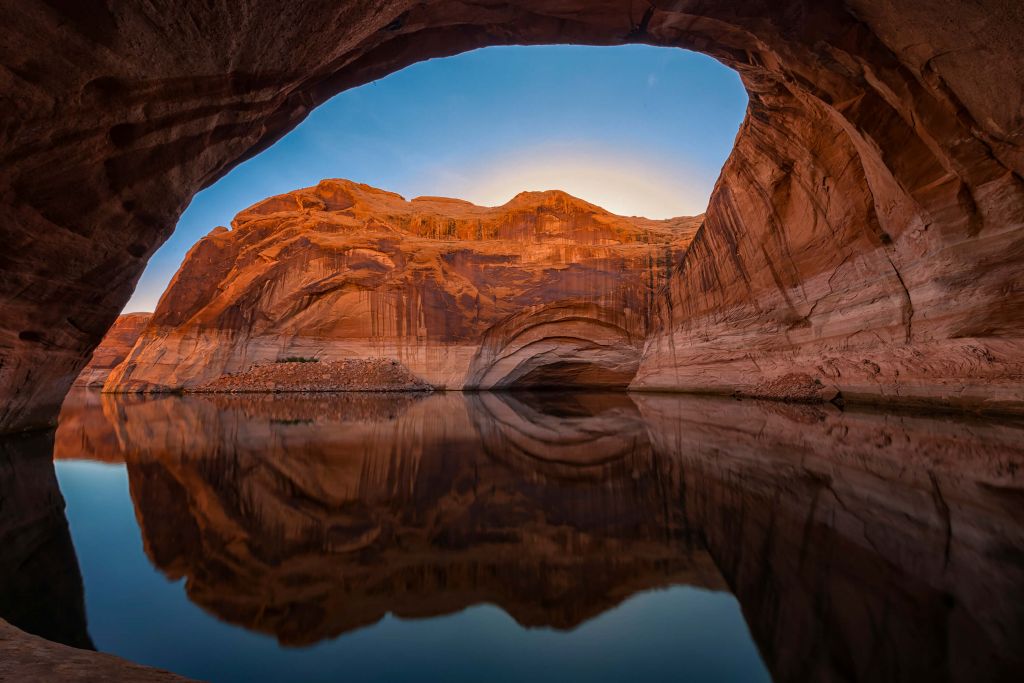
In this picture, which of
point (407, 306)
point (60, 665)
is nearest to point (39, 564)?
point (60, 665)

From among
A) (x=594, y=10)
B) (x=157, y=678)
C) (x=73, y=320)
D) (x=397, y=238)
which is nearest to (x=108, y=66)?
(x=157, y=678)

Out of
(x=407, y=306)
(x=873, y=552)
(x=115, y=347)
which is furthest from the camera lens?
(x=115, y=347)

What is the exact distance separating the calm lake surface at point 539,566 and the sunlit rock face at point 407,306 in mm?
17668

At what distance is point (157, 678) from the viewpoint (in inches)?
48.6

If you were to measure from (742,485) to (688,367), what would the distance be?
542 inches

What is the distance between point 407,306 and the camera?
2323 cm

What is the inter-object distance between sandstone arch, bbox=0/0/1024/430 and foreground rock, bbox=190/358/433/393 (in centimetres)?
1474

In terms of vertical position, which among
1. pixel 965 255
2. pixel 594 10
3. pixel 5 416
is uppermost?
pixel 594 10

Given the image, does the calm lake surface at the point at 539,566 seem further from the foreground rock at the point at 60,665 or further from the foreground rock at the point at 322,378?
the foreground rock at the point at 322,378

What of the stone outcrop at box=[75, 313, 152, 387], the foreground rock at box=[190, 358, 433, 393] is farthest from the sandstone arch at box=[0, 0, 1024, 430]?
the stone outcrop at box=[75, 313, 152, 387]

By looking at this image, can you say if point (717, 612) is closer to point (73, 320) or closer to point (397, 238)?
point (73, 320)

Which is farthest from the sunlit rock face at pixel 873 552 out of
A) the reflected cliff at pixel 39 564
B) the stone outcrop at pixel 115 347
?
the stone outcrop at pixel 115 347

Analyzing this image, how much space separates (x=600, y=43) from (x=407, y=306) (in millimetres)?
18362

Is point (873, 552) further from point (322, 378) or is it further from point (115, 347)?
point (115, 347)
